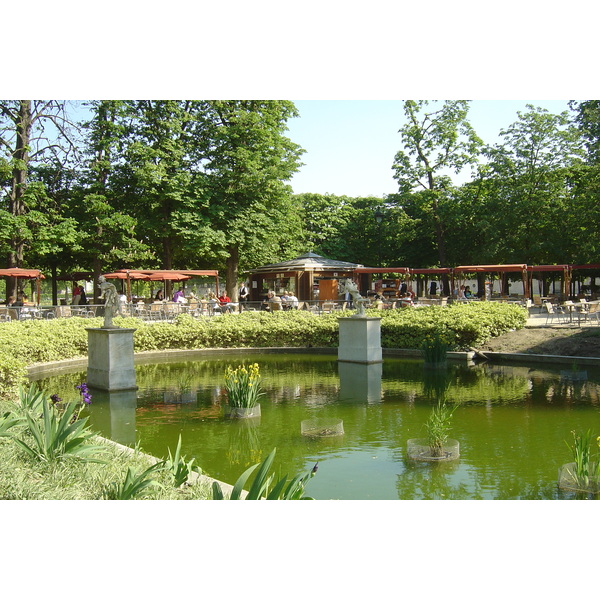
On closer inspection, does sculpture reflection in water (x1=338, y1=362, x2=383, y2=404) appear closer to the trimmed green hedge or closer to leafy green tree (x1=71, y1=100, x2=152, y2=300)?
the trimmed green hedge

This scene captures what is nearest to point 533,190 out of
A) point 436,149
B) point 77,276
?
point 436,149

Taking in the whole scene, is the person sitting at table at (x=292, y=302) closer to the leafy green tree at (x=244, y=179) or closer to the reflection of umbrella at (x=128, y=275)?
the leafy green tree at (x=244, y=179)

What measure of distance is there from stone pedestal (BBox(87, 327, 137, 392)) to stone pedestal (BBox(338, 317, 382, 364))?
4980 millimetres

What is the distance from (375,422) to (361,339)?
552cm

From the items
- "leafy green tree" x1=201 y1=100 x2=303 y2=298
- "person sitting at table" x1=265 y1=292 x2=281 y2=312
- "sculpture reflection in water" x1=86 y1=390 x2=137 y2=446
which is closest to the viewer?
"sculpture reflection in water" x1=86 y1=390 x2=137 y2=446

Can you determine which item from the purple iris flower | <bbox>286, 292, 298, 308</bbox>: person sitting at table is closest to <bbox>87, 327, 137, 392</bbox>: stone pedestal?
the purple iris flower

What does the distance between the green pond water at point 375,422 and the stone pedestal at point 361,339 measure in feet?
0.98

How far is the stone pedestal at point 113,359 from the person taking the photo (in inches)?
417

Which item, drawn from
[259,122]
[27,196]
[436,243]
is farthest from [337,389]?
[436,243]

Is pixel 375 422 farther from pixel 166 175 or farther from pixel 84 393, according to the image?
pixel 166 175

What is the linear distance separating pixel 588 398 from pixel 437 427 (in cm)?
446

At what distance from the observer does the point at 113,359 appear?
10.6m

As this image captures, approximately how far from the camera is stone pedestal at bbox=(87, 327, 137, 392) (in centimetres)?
1060

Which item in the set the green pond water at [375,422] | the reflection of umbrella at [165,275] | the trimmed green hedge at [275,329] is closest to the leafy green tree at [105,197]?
the reflection of umbrella at [165,275]
